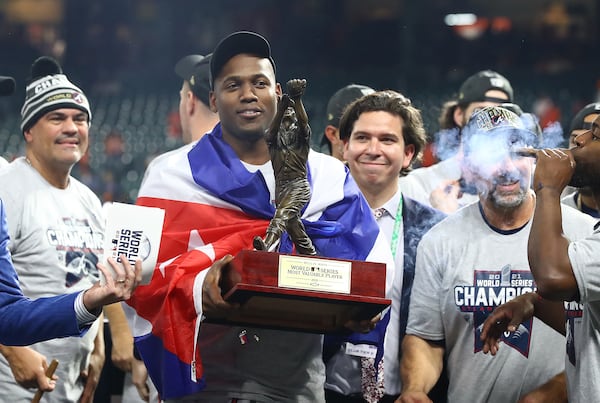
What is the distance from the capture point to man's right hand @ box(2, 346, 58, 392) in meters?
3.91

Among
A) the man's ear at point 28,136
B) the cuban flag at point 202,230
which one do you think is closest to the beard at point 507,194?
the cuban flag at point 202,230

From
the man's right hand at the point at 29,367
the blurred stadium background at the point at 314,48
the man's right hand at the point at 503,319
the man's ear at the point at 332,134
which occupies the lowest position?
the man's right hand at the point at 29,367

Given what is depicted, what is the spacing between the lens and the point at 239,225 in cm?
306

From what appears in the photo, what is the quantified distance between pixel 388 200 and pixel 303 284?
1218mm

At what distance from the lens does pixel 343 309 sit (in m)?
2.82

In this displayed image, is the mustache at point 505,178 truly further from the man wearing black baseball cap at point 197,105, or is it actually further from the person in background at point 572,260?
the man wearing black baseball cap at point 197,105

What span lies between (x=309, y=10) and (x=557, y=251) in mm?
15446

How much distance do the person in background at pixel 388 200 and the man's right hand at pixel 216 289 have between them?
80 centimetres

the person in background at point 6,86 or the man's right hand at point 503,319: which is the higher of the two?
the person in background at point 6,86

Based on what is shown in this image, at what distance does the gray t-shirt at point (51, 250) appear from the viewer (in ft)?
13.8

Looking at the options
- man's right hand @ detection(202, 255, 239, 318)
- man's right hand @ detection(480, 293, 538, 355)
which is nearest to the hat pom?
man's right hand @ detection(202, 255, 239, 318)

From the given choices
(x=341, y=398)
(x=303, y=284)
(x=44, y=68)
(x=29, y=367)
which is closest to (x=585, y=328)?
(x=303, y=284)

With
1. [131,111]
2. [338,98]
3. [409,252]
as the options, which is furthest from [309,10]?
[409,252]

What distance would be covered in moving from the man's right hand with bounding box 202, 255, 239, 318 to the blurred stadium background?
10.3 m
